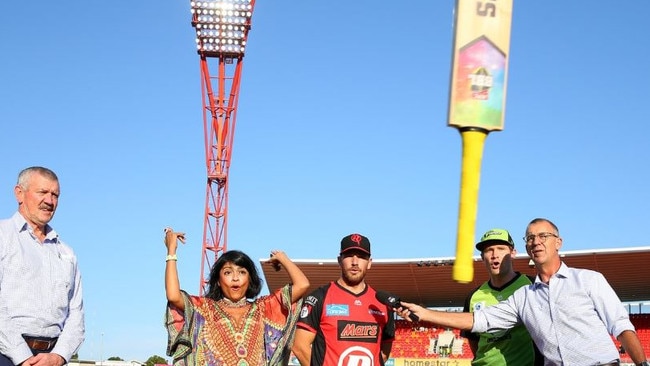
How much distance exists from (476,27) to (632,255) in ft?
96.9

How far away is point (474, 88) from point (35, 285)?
11.5ft

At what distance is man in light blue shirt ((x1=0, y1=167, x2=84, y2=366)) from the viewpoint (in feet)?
15.9

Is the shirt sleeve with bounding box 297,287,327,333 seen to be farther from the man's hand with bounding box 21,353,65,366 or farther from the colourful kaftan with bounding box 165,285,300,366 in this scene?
the man's hand with bounding box 21,353,65,366

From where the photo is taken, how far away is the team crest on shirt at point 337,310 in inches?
234

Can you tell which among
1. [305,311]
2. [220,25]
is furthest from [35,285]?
[220,25]

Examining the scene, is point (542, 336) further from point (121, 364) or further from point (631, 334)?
point (121, 364)

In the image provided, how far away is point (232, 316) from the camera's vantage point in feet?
17.9

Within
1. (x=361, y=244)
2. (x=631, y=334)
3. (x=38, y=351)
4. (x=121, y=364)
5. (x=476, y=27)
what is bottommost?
(x=121, y=364)

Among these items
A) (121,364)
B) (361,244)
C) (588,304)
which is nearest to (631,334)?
(588,304)

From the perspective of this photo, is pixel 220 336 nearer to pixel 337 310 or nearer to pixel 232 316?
pixel 232 316

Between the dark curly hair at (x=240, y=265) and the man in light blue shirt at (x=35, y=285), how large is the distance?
34.6 inches

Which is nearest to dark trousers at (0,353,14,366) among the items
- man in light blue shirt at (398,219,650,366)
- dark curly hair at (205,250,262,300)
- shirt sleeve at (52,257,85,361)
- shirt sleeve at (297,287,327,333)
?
shirt sleeve at (52,257,85,361)

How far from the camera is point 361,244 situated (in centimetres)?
601

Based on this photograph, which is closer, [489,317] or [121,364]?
[489,317]
